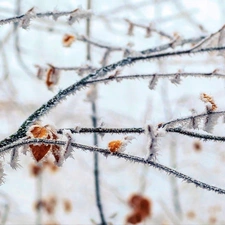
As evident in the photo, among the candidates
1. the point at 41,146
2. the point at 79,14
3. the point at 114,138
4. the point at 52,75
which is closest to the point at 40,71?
the point at 52,75

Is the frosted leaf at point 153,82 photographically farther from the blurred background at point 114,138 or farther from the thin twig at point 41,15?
the blurred background at point 114,138

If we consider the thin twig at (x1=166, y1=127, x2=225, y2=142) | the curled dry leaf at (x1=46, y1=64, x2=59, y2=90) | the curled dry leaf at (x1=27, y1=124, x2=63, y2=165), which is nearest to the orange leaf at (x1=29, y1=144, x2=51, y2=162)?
the curled dry leaf at (x1=27, y1=124, x2=63, y2=165)

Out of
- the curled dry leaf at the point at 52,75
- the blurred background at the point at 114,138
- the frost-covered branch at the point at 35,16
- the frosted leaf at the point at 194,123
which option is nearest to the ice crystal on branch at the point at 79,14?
the frost-covered branch at the point at 35,16

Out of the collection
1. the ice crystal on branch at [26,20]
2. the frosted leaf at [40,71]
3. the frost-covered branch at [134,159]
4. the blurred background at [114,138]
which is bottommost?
the frost-covered branch at [134,159]

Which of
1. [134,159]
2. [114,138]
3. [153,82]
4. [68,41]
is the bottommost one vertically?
[134,159]

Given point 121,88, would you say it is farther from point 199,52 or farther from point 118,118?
point 199,52

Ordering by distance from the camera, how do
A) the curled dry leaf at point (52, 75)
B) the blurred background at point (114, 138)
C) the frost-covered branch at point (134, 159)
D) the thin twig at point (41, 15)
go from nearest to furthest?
1. the frost-covered branch at point (134, 159)
2. the thin twig at point (41, 15)
3. the curled dry leaf at point (52, 75)
4. the blurred background at point (114, 138)

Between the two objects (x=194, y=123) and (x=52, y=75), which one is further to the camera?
(x=52, y=75)

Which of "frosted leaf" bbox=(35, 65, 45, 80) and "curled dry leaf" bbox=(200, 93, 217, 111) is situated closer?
"curled dry leaf" bbox=(200, 93, 217, 111)

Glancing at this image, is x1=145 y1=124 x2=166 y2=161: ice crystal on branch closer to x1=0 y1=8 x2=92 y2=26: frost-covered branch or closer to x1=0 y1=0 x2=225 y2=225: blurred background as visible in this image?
x1=0 y1=8 x2=92 y2=26: frost-covered branch

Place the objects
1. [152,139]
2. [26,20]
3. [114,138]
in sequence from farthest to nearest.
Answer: [114,138] < [26,20] < [152,139]

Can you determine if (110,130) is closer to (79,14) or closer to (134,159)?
(134,159)

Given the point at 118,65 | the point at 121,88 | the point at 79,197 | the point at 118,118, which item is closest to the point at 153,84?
the point at 118,65
